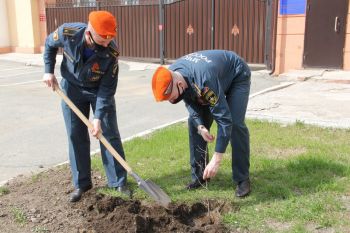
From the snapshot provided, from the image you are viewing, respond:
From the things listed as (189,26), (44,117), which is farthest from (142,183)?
(189,26)

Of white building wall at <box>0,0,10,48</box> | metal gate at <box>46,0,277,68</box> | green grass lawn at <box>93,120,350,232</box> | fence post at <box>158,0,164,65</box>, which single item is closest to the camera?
green grass lawn at <box>93,120,350,232</box>

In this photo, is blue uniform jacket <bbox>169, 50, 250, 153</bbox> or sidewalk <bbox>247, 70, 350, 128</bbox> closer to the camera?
blue uniform jacket <bbox>169, 50, 250, 153</bbox>

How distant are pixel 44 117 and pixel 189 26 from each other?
22.5 feet

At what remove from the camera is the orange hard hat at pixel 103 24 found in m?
3.42

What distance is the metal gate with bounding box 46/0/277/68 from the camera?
11617 millimetres

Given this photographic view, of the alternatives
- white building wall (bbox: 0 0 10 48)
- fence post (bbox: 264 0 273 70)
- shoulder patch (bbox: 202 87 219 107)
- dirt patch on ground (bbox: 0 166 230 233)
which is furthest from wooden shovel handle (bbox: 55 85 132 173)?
white building wall (bbox: 0 0 10 48)

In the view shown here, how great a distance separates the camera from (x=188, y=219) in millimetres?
3635

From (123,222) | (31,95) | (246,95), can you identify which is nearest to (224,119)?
(246,95)

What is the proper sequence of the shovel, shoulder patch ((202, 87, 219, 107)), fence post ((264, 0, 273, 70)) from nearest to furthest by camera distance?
shoulder patch ((202, 87, 219, 107)), the shovel, fence post ((264, 0, 273, 70))

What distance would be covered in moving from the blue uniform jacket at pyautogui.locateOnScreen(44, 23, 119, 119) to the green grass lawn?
1003 millimetres

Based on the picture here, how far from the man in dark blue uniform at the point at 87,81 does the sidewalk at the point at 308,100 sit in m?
3.30

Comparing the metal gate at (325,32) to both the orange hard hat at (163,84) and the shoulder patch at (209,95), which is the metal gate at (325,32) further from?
the orange hard hat at (163,84)

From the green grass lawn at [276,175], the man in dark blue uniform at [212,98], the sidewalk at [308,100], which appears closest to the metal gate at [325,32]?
the sidewalk at [308,100]

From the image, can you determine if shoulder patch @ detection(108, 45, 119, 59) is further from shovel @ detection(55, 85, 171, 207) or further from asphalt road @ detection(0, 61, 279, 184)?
asphalt road @ detection(0, 61, 279, 184)
